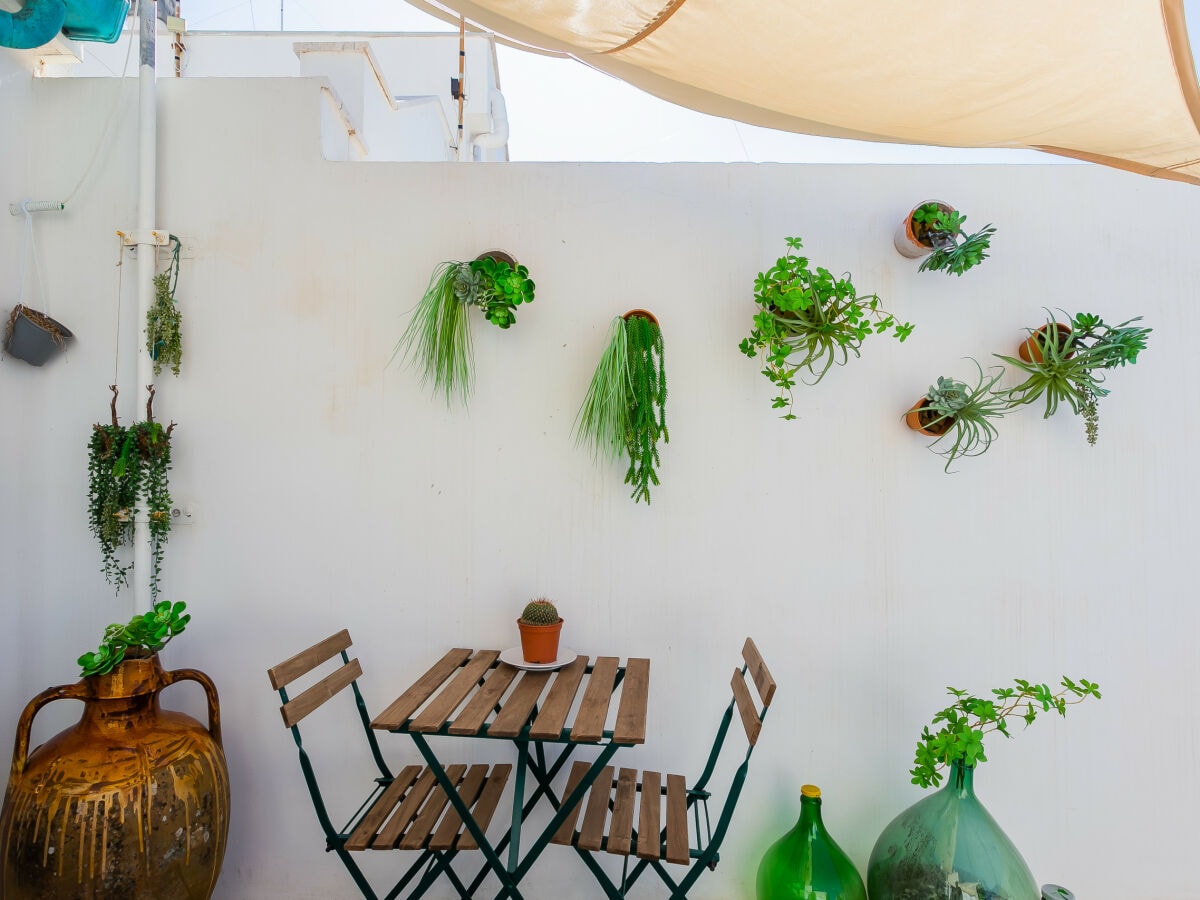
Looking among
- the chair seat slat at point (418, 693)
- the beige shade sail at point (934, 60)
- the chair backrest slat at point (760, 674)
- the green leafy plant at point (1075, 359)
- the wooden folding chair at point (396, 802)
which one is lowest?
the wooden folding chair at point (396, 802)

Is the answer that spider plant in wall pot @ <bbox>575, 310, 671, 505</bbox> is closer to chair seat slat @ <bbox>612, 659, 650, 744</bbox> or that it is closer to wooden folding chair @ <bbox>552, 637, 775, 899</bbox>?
chair seat slat @ <bbox>612, 659, 650, 744</bbox>

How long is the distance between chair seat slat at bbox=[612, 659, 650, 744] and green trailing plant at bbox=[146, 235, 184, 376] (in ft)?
6.11

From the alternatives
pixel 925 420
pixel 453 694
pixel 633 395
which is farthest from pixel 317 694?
pixel 925 420

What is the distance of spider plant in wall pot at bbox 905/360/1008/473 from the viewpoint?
2133 millimetres

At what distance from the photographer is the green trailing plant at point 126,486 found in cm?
215

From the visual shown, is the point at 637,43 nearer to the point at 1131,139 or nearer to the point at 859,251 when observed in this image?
the point at 859,251

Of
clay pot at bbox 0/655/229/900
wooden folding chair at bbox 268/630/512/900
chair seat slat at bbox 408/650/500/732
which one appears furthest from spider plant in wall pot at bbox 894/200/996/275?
clay pot at bbox 0/655/229/900

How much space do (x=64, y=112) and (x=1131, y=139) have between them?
3.36 metres

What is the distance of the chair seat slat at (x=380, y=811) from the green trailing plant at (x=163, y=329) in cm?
157

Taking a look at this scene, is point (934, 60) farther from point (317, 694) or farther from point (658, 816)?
point (317, 694)

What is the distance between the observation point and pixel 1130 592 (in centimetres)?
224

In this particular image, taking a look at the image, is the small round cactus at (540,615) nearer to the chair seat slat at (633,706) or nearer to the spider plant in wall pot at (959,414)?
the chair seat slat at (633,706)

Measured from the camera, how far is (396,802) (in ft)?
6.21

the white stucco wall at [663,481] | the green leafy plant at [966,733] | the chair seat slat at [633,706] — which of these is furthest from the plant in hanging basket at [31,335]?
the green leafy plant at [966,733]
